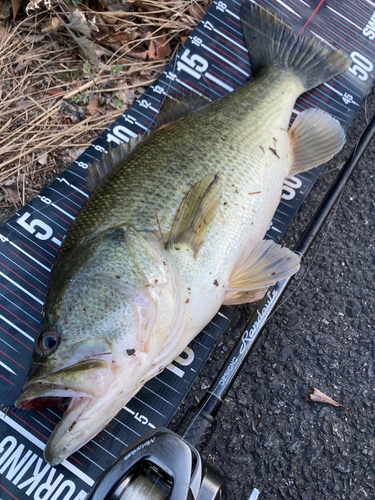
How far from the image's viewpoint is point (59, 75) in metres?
2.79

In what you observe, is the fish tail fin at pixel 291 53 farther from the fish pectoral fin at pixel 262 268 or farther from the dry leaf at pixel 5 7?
the dry leaf at pixel 5 7

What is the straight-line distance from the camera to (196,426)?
1.85 meters

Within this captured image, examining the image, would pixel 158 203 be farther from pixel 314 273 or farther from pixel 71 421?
pixel 314 273

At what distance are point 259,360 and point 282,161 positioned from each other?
3.96 feet

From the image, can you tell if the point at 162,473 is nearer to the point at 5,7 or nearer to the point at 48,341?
the point at 48,341

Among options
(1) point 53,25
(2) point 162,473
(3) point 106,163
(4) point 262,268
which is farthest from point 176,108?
(2) point 162,473

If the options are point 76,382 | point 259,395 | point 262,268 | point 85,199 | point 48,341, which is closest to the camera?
point 76,382

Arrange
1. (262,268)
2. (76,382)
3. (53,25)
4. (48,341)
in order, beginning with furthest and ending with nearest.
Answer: (53,25) < (262,268) < (48,341) < (76,382)

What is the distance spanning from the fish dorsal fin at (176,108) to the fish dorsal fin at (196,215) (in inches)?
24.9

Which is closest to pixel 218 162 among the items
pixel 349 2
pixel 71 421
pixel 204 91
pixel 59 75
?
pixel 204 91

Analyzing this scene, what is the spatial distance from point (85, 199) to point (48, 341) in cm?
115

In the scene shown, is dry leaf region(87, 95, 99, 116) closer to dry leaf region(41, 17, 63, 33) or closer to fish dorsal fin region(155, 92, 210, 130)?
dry leaf region(41, 17, 63, 33)

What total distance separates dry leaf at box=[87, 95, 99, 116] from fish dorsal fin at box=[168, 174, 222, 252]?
1295 mm

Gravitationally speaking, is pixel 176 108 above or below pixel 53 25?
below
